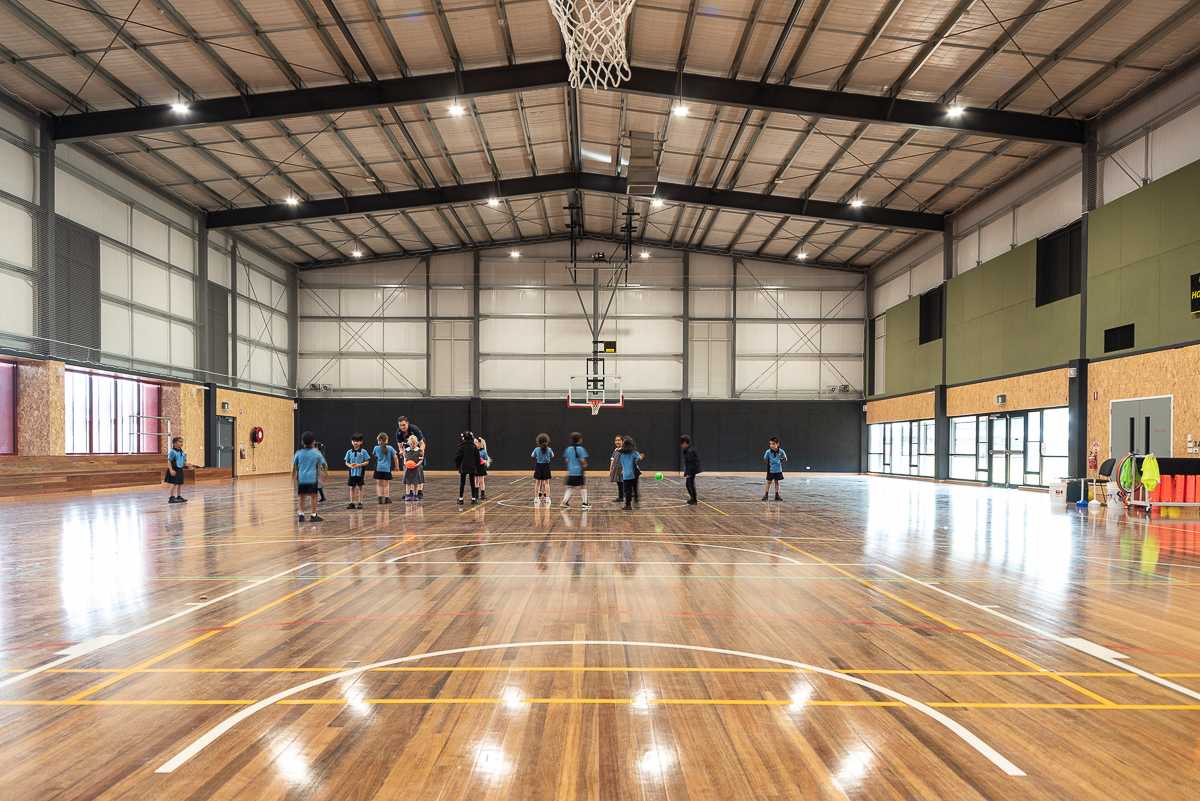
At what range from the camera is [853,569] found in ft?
26.9

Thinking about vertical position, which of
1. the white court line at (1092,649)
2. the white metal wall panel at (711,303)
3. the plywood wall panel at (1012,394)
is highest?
the white metal wall panel at (711,303)

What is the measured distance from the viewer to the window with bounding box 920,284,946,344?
28.0 meters

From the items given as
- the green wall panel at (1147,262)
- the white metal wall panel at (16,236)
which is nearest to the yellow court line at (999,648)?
the green wall panel at (1147,262)

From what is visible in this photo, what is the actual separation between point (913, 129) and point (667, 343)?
16.5m

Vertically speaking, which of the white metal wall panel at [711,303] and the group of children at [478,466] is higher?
the white metal wall panel at [711,303]

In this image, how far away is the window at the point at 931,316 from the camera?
28.0 metres

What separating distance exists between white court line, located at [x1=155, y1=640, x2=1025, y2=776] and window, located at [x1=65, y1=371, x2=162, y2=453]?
2241 centimetres

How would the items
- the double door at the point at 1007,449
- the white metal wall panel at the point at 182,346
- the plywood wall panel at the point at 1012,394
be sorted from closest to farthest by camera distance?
the plywood wall panel at the point at 1012,394, the double door at the point at 1007,449, the white metal wall panel at the point at 182,346

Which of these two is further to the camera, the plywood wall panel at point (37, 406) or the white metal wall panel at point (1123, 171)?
the plywood wall panel at point (37, 406)

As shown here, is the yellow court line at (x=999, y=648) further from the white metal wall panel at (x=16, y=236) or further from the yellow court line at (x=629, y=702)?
the white metal wall panel at (x=16, y=236)

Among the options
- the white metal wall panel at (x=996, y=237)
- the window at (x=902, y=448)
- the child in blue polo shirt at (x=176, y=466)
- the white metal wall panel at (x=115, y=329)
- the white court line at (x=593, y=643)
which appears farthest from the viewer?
the window at (x=902, y=448)

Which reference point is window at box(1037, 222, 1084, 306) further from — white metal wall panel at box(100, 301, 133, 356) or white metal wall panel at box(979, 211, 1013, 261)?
white metal wall panel at box(100, 301, 133, 356)

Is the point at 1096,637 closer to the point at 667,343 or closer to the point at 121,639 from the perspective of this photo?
the point at 121,639

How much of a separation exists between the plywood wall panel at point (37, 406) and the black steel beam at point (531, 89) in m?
6.69
